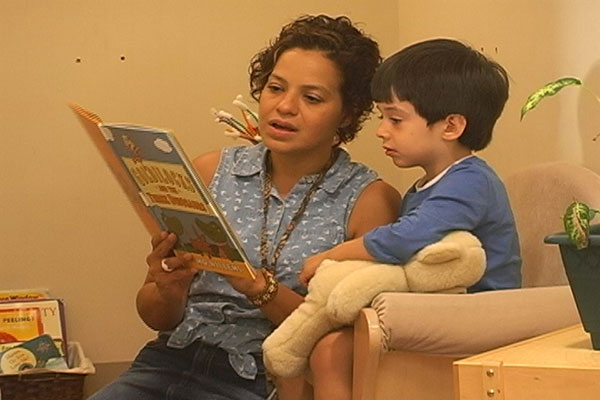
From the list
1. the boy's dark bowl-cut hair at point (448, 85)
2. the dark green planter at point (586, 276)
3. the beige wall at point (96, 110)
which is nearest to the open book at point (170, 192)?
the boy's dark bowl-cut hair at point (448, 85)

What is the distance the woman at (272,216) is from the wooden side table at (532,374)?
0.46 meters

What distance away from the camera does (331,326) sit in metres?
1.55

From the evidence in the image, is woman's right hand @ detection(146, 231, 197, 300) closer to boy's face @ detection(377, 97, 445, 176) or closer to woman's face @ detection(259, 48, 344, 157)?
woman's face @ detection(259, 48, 344, 157)

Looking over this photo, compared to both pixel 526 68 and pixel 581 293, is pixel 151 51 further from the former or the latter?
pixel 581 293

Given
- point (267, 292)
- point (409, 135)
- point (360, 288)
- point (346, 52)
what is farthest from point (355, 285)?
point (346, 52)

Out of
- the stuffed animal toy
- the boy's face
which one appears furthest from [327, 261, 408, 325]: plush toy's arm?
the boy's face

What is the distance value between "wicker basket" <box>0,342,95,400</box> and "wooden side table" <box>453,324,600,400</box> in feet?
5.20

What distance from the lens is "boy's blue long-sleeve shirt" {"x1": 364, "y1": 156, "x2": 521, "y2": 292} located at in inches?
60.1

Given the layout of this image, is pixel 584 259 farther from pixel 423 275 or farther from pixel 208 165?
pixel 208 165

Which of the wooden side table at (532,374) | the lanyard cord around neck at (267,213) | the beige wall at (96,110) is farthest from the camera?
the beige wall at (96,110)

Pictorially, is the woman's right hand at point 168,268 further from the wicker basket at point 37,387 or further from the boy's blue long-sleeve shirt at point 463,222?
the wicker basket at point 37,387

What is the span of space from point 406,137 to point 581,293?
0.49 m

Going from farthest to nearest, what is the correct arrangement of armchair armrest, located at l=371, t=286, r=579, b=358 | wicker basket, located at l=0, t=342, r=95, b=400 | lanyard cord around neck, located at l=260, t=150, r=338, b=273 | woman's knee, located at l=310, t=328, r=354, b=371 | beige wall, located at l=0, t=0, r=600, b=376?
beige wall, located at l=0, t=0, r=600, b=376 < wicker basket, located at l=0, t=342, r=95, b=400 < lanyard cord around neck, located at l=260, t=150, r=338, b=273 < woman's knee, located at l=310, t=328, r=354, b=371 < armchair armrest, located at l=371, t=286, r=579, b=358

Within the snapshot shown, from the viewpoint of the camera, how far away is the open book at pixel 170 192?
1.49 m
